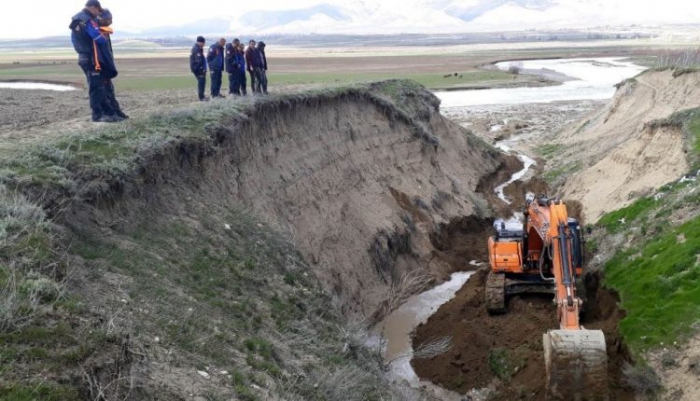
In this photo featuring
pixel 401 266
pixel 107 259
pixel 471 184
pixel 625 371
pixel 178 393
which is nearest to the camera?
pixel 178 393

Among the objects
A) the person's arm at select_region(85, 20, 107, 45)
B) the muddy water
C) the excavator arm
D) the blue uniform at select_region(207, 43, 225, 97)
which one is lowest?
Result: the muddy water

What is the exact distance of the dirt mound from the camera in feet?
47.0

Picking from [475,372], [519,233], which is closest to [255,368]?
[475,372]

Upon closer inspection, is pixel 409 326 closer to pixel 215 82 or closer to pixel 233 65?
pixel 233 65

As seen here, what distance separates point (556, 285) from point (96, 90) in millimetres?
12936

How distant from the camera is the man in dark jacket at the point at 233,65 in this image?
75.2 feet

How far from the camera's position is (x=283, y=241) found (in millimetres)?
16281

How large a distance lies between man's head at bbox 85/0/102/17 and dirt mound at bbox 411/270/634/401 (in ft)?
40.0

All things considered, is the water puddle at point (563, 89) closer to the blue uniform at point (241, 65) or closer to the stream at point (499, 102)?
the stream at point (499, 102)

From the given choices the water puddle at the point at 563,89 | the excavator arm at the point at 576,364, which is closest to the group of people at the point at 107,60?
the excavator arm at the point at 576,364

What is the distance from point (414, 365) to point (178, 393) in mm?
10177

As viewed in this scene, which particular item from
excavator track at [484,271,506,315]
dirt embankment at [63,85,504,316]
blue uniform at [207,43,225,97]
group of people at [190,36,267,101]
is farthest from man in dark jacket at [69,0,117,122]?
excavator track at [484,271,506,315]

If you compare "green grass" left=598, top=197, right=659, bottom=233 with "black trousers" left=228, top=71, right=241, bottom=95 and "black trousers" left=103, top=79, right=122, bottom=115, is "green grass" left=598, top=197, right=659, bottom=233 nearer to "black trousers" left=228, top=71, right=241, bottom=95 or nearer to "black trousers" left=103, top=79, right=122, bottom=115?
"black trousers" left=228, top=71, right=241, bottom=95

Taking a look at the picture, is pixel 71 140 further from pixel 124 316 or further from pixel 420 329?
pixel 420 329
